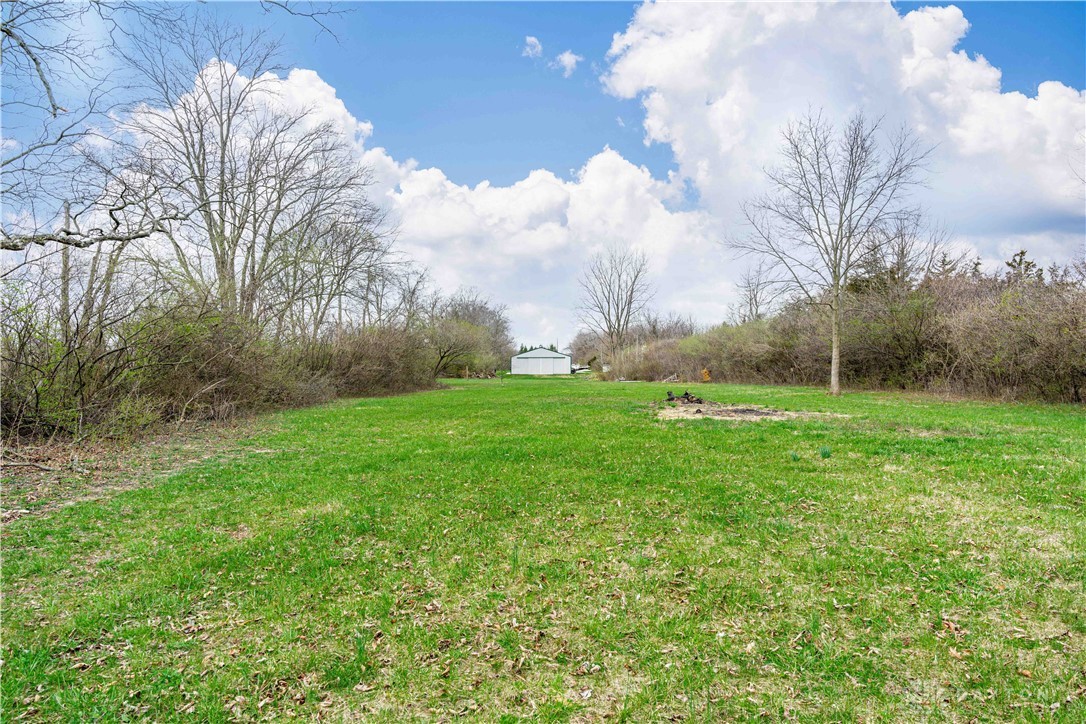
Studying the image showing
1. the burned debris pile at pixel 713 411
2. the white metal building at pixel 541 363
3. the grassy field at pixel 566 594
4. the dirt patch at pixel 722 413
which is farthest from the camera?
the white metal building at pixel 541 363

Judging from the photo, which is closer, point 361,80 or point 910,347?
point 361,80

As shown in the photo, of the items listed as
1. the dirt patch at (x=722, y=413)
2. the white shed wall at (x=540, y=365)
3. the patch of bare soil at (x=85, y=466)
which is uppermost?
the white shed wall at (x=540, y=365)

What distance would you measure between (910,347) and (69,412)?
26431 mm

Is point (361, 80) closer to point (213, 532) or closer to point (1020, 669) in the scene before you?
point (213, 532)

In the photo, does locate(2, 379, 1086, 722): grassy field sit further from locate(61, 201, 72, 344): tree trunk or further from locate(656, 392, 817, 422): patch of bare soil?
locate(656, 392, 817, 422): patch of bare soil

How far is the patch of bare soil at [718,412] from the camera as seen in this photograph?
501 inches

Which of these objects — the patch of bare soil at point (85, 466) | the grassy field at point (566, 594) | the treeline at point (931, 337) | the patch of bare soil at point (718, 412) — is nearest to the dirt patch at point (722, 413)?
the patch of bare soil at point (718, 412)

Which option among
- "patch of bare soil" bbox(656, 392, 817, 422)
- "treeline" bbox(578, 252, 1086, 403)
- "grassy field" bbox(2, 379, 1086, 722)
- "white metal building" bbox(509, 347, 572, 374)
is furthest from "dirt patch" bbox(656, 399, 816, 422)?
"white metal building" bbox(509, 347, 572, 374)

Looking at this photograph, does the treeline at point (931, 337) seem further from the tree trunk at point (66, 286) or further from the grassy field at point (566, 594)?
the tree trunk at point (66, 286)

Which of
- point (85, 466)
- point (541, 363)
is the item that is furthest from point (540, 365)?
point (85, 466)

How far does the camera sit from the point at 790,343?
27359 mm

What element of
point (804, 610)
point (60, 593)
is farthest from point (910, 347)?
point (60, 593)

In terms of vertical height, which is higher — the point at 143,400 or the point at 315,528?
the point at 143,400

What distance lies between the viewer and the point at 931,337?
64.9ft
